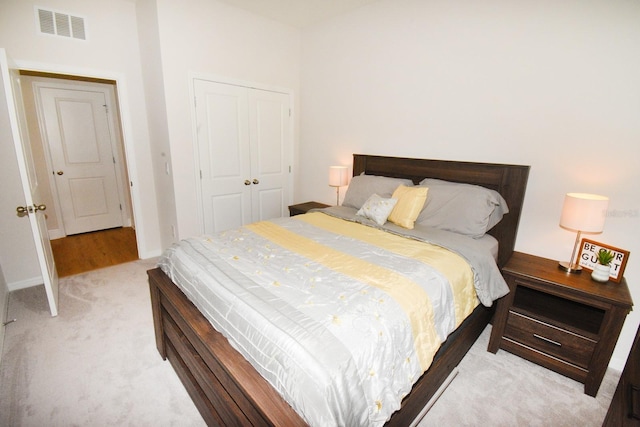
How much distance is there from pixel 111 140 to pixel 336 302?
4.62m

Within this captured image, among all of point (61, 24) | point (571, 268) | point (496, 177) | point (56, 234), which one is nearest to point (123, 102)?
point (61, 24)

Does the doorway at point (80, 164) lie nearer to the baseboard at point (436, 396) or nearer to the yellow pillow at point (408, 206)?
the yellow pillow at point (408, 206)

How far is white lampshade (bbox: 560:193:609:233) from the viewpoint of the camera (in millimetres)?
Result: 1759

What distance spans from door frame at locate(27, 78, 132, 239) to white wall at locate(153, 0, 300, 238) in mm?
1027

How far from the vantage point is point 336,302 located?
1.33 meters

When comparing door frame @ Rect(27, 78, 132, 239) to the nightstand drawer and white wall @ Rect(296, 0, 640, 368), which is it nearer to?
white wall @ Rect(296, 0, 640, 368)

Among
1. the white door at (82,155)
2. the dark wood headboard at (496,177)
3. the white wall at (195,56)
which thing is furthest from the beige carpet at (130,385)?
the white door at (82,155)

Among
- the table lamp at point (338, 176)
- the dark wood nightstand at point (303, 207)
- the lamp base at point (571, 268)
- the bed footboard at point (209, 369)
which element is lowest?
the bed footboard at point (209, 369)

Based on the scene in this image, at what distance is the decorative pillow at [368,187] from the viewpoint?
8.93 feet

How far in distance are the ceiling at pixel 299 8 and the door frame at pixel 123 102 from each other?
142 centimetres

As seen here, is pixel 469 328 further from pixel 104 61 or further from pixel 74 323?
pixel 104 61

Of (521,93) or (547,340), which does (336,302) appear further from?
(521,93)

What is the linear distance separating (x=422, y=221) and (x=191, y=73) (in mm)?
2640

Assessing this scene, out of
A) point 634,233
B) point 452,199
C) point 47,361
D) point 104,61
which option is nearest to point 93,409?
point 47,361
